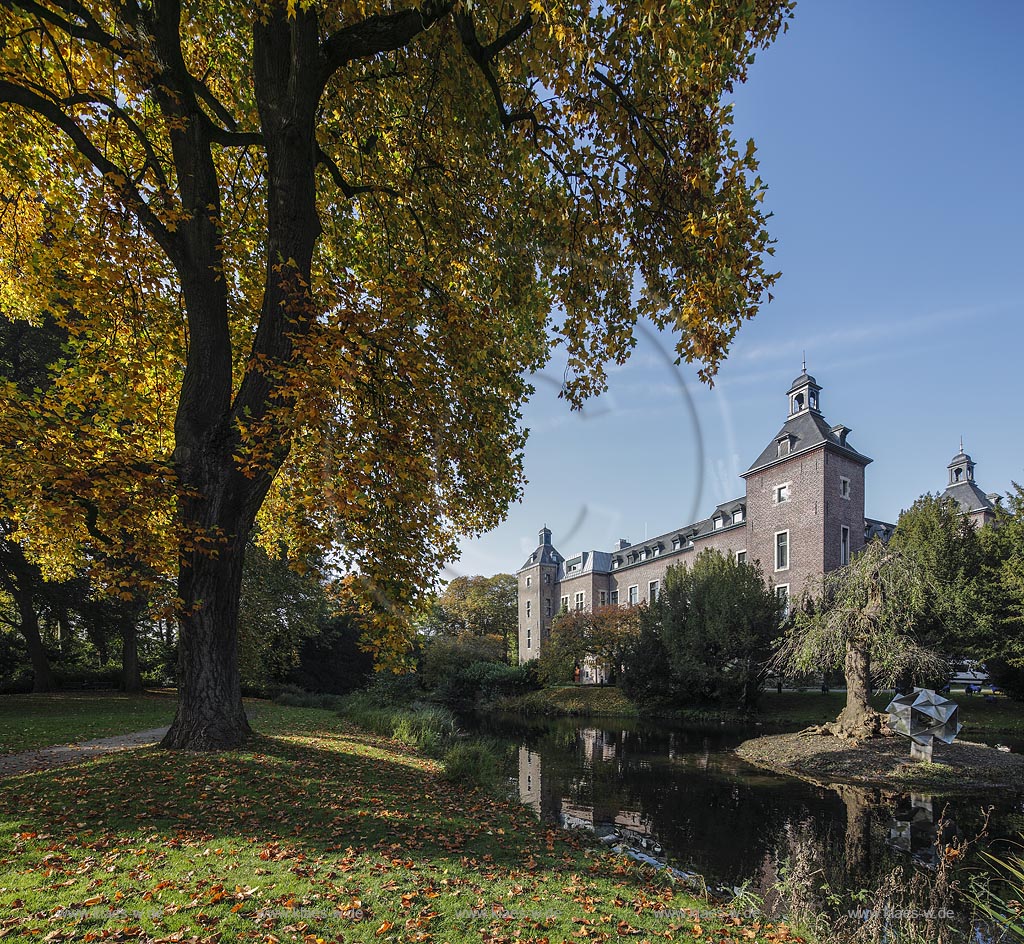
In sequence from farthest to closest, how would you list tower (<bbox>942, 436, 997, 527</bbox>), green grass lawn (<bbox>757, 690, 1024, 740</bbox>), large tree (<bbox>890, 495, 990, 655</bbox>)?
tower (<bbox>942, 436, 997, 527</bbox>) < large tree (<bbox>890, 495, 990, 655</bbox>) < green grass lawn (<bbox>757, 690, 1024, 740</bbox>)

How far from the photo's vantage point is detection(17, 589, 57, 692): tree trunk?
67.8ft

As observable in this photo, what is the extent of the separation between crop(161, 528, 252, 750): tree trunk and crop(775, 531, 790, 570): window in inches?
1314

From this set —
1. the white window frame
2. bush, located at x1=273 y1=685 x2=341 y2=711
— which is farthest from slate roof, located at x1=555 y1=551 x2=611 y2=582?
bush, located at x1=273 y1=685 x2=341 y2=711

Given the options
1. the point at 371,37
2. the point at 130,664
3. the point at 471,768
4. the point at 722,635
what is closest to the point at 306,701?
the point at 130,664

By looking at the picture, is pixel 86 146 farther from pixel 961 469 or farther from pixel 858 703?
pixel 961 469

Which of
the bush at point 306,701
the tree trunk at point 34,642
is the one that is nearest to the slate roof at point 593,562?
the bush at point 306,701

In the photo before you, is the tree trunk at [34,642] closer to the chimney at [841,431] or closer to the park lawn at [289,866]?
the park lawn at [289,866]

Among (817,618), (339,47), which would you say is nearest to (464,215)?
(339,47)

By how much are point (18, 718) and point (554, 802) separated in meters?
14.4

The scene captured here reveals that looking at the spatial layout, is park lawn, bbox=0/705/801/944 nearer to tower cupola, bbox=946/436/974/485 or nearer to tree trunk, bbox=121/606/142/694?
tree trunk, bbox=121/606/142/694

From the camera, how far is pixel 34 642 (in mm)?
21938

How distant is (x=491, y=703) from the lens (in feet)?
120

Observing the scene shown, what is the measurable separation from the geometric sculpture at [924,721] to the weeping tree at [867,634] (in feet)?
3.64

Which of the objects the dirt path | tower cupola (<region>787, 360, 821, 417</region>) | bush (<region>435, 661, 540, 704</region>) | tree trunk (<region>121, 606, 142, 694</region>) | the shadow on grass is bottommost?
bush (<region>435, 661, 540, 704</region>)
